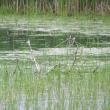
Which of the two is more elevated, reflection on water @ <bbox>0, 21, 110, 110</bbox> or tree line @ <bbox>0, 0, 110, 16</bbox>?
reflection on water @ <bbox>0, 21, 110, 110</bbox>

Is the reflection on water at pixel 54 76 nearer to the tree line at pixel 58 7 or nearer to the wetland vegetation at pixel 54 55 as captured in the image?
the wetland vegetation at pixel 54 55

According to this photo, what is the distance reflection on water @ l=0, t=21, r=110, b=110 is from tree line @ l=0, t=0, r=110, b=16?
324 centimetres

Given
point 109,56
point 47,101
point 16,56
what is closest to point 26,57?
point 16,56

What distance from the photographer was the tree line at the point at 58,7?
11.9 metres

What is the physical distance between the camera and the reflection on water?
4.46 metres

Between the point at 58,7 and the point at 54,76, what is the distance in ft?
21.8

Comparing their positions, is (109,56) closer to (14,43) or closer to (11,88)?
(14,43)

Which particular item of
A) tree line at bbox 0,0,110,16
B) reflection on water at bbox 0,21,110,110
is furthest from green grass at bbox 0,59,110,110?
tree line at bbox 0,0,110,16

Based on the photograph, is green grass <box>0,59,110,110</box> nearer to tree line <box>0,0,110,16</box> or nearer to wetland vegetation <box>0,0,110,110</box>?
wetland vegetation <box>0,0,110,110</box>

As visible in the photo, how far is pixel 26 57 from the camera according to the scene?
6.64m

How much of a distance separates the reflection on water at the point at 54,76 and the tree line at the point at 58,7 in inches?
128

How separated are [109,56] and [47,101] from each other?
2.51 meters

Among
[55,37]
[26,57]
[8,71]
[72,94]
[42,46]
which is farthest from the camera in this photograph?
[55,37]

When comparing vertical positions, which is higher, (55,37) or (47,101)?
(47,101)
